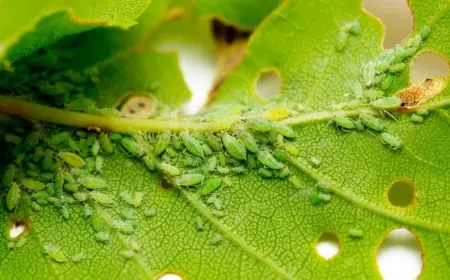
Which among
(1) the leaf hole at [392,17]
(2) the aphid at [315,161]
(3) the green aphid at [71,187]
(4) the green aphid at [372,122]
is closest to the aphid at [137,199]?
(3) the green aphid at [71,187]

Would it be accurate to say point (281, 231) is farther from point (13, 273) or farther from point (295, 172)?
point (13, 273)

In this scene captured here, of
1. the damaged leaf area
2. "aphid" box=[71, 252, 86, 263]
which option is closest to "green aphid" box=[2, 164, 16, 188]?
the damaged leaf area

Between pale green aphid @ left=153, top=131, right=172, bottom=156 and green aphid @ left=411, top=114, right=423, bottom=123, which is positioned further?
pale green aphid @ left=153, top=131, right=172, bottom=156

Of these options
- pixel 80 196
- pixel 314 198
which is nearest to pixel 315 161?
pixel 314 198

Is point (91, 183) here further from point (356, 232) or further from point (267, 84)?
point (356, 232)

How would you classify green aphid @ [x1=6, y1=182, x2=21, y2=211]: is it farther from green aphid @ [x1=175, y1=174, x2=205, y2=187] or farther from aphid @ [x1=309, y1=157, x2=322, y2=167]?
aphid @ [x1=309, y1=157, x2=322, y2=167]

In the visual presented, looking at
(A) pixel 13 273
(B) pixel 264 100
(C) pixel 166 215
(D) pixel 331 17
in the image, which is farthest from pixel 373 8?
(A) pixel 13 273

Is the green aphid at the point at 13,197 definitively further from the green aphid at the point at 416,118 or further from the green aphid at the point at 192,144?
the green aphid at the point at 416,118
